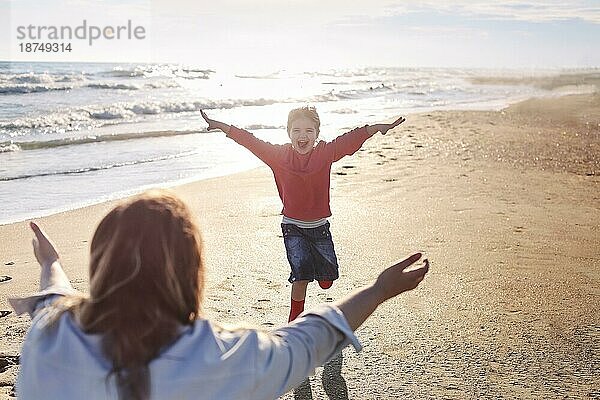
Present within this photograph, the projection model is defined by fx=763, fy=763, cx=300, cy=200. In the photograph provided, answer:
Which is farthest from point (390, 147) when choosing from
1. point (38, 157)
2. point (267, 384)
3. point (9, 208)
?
point (267, 384)

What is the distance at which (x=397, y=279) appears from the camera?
2012mm

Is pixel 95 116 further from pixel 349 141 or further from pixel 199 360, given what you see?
pixel 199 360

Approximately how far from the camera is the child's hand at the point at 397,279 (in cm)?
198

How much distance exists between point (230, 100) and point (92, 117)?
362 inches

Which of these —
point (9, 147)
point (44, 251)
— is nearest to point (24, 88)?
point (9, 147)

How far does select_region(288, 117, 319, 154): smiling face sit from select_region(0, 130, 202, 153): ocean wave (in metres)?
10.9

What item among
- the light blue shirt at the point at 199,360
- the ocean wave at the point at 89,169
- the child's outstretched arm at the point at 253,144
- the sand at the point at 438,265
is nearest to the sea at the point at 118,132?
the ocean wave at the point at 89,169

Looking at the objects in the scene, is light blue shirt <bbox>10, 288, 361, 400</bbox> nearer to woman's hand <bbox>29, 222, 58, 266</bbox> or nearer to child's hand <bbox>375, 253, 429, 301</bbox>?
child's hand <bbox>375, 253, 429, 301</bbox>

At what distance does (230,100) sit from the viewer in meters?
29.7

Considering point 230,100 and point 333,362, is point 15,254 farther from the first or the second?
point 230,100

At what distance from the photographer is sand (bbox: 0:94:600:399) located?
439cm

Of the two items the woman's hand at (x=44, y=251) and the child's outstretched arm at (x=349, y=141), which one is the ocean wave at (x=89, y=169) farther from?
the woman's hand at (x=44, y=251)

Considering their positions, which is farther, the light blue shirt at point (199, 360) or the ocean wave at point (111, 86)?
the ocean wave at point (111, 86)

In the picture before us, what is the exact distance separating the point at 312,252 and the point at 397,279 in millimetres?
2914
